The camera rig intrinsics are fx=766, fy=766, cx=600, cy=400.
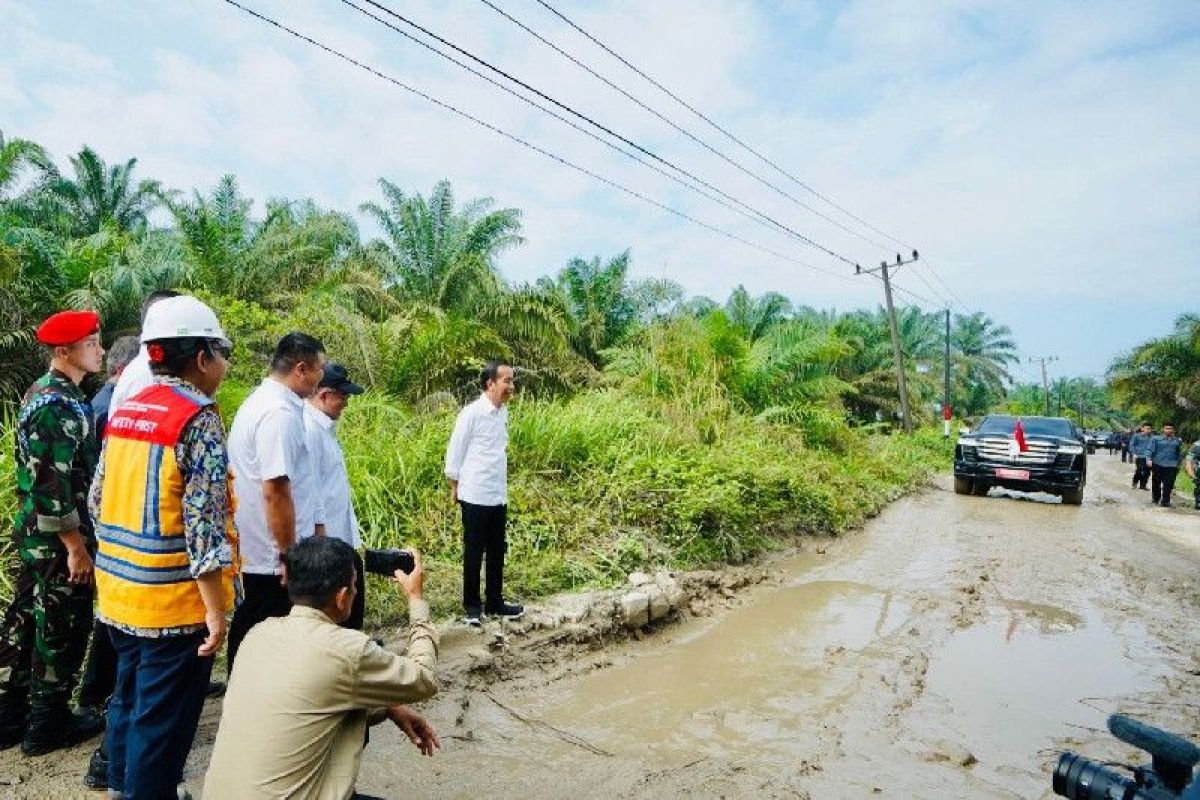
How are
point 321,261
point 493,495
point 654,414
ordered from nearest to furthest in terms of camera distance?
point 493,495
point 654,414
point 321,261

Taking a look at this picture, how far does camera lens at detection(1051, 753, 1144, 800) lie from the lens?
1512 millimetres

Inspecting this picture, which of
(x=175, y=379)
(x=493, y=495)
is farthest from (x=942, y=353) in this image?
(x=175, y=379)

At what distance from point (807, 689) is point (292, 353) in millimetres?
3537

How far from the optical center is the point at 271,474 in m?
2.99

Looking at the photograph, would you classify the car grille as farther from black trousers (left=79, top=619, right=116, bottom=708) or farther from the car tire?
black trousers (left=79, top=619, right=116, bottom=708)

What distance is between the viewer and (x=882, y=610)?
21.1 ft

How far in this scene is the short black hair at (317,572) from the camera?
2.22 m

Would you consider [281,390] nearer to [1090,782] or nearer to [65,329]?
[65,329]

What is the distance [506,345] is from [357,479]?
6.73 m

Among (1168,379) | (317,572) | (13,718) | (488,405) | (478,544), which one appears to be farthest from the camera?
(1168,379)

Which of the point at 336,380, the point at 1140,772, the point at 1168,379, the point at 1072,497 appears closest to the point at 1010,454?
the point at 1072,497

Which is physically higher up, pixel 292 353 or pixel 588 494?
pixel 292 353

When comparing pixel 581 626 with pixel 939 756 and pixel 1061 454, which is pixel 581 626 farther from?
pixel 1061 454

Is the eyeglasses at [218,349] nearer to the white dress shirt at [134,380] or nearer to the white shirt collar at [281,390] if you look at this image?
the white shirt collar at [281,390]
